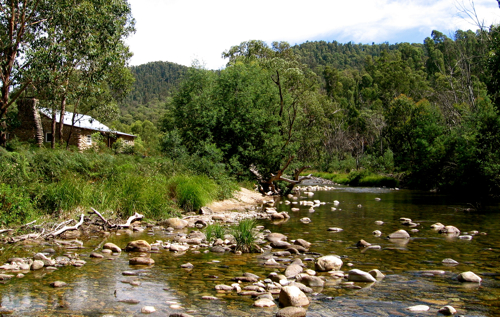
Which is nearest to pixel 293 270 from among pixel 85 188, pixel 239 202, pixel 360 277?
pixel 360 277

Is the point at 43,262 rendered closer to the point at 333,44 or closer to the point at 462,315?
the point at 462,315

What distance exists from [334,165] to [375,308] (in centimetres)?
5379

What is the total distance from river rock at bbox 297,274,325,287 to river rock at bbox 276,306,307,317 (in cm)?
137

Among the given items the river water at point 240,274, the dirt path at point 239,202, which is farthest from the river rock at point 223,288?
the dirt path at point 239,202

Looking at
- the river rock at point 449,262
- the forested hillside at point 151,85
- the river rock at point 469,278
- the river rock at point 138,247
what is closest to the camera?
the river rock at point 469,278

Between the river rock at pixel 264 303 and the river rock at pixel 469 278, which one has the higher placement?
the river rock at pixel 469 278

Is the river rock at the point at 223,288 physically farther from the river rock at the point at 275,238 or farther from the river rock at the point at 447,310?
the river rock at the point at 275,238

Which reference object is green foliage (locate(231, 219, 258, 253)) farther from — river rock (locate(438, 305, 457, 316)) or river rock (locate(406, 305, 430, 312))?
river rock (locate(438, 305, 457, 316))

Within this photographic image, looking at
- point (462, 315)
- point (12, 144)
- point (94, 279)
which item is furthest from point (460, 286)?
point (12, 144)

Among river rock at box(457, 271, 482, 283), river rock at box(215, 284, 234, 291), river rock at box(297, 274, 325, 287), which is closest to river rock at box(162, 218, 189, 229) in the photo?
river rock at box(215, 284, 234, 291)

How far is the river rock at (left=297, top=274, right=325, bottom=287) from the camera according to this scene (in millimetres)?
6215

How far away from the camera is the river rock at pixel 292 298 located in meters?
5.14

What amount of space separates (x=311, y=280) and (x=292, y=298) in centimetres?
118

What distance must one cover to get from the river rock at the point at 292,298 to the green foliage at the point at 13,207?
7.52 m
